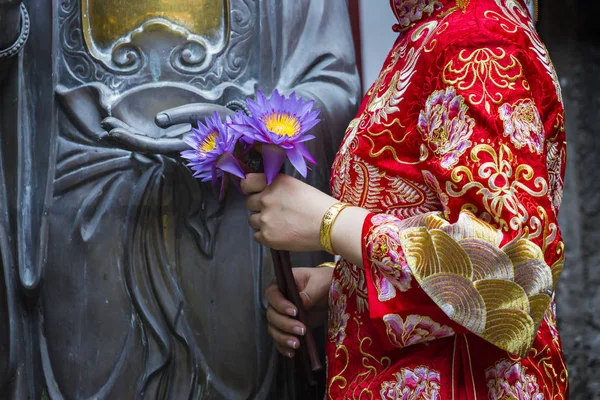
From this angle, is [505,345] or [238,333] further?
[238,333]

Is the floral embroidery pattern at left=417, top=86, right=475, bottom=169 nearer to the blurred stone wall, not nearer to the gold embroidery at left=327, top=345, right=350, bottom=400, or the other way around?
the gold embroidery at left=327, top=345, right=350, bottom=400

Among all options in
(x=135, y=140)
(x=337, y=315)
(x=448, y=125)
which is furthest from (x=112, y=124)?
(x=448, y=125)

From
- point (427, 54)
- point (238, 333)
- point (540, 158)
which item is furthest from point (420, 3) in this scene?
point (238, 333)

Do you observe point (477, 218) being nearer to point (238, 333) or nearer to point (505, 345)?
point (505, 345)

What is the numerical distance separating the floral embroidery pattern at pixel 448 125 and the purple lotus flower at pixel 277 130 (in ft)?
0.50

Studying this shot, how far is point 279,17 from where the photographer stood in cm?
144

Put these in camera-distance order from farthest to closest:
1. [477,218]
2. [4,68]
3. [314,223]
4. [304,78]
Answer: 1. [304,78]
2. [4,68]
3. [314,223]
4. [477,218]

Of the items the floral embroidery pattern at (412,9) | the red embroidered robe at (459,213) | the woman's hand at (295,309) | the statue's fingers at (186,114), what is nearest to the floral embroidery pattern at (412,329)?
the red embroidered robe at (459,213)

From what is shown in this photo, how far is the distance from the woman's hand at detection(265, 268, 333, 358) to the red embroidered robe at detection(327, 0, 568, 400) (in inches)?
4.0

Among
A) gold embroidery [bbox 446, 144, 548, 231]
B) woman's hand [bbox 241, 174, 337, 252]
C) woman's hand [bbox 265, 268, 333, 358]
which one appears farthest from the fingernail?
gold embroidery [bbox 446, 144, 548, 231]

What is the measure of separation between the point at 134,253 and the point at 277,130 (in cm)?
40

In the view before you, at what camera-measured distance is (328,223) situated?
0.97 m

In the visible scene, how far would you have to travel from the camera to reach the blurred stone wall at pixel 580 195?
1.75m

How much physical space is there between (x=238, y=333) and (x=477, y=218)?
21.7 inches
